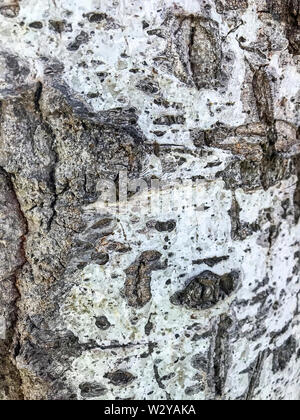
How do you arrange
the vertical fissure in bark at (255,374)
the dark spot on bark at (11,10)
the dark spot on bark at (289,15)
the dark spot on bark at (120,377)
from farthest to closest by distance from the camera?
1. the vertical fissure in bark at (255,374)
2. the dark spot on bark at (120,377)
3. the dark spot on bark at (289,15)
4. the dark spot on bark at (11,10)

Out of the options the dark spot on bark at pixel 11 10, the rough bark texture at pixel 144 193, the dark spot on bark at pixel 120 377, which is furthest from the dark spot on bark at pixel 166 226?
the dark spot on bark at pixel 11 10

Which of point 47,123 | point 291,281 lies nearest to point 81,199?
point 47,123

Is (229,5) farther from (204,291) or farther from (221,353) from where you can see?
(221,353)

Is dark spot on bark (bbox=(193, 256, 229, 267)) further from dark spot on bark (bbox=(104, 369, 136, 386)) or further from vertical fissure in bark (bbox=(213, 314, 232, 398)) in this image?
dark spot on bark (bbox=(104, 369, 136, 386))

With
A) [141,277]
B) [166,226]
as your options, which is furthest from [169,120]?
[141,277]

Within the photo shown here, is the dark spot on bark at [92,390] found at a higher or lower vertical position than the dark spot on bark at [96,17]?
lower

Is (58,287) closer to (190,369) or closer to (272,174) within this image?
(190,369)

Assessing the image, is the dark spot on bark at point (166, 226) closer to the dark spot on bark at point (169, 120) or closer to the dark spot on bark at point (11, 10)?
the dark spot on bark at point (169, 120)

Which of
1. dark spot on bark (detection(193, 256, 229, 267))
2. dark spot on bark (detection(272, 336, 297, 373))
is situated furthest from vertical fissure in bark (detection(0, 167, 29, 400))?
dark spot on bark (detection(272, 336, 297, 373))
